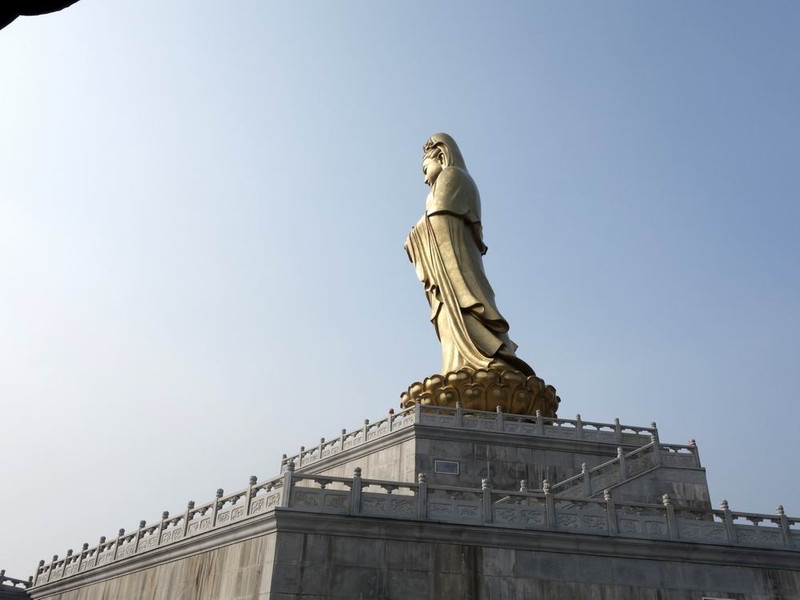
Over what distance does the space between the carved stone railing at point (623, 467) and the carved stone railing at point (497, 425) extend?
158cm

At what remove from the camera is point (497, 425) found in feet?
54.6

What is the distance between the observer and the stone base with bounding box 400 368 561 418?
1812cm

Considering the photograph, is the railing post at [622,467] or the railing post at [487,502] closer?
the railing post at [487,502]

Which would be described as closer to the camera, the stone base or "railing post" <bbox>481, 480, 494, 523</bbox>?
"railing post" <bbox>481, 480, 494, 523</bbox>

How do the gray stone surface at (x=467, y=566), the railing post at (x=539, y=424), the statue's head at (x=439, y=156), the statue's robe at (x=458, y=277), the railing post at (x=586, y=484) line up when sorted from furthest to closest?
the statue's head at (x=439, y=156)
the statue's robe at (x=458, y=277)
the railing post at (x=539, y=424)
the railing post at (x=586, y=484)
the gray stone surface at (x=467, y=566)

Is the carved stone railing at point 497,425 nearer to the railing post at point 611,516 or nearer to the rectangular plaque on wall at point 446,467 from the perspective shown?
the rectangular plaque on wall at point 446,467

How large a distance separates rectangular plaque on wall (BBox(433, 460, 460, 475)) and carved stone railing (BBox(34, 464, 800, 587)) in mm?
3076

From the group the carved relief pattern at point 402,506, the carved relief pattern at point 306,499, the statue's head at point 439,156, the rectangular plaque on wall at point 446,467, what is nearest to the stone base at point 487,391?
the rectangular plaque on wall at point 446,467

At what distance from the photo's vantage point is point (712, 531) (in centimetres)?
1188

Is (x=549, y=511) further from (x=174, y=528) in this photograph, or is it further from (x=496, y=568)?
(x=174, y=528)

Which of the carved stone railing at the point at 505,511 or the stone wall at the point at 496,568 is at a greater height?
the carved stone railing at the point at 505,511

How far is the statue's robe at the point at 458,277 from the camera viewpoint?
65.5 ft

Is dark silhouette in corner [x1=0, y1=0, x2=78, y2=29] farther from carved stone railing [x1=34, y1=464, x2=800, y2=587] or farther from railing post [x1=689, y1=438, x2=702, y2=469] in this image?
railing post [x1=689, y1=438, x2=702, y2=469]

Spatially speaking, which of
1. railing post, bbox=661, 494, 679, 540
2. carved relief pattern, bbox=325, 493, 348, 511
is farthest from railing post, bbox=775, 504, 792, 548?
carved relief pattern, bbox=325, 493, 348, 511
